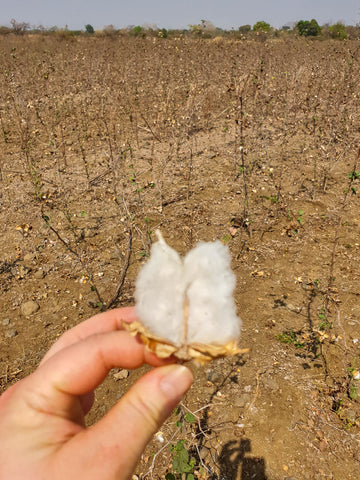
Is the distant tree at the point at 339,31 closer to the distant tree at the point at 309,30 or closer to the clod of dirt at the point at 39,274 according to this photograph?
the distant tree at the point at 309,30

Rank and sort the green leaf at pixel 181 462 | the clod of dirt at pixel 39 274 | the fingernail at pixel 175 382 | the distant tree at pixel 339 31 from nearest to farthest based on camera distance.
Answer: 1. the fingernail at pixel 175 382
2. the green leaf at pixel 181 462
3. the clod of dirt at pixel 39 274
4. the distant tree at pixel 339 31

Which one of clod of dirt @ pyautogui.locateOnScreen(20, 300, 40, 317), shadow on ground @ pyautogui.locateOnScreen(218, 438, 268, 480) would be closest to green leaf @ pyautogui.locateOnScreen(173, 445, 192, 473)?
shadow on ground @ pyautogui.locateOnScreen(218, 438, 268, 480)

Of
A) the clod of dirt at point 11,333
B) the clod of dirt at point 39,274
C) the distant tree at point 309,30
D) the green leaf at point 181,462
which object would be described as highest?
the distant tree at point 309,30

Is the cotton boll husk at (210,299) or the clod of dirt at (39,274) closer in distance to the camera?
the cotton boll husk at (210,299)

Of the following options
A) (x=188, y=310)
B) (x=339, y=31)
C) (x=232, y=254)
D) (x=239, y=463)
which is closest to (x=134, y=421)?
(x=188, y=310)

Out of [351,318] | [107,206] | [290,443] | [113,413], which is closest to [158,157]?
[107,206]

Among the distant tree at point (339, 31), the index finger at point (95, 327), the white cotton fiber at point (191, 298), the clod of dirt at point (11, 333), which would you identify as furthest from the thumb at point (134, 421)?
the distant tree at point (339, 31)
